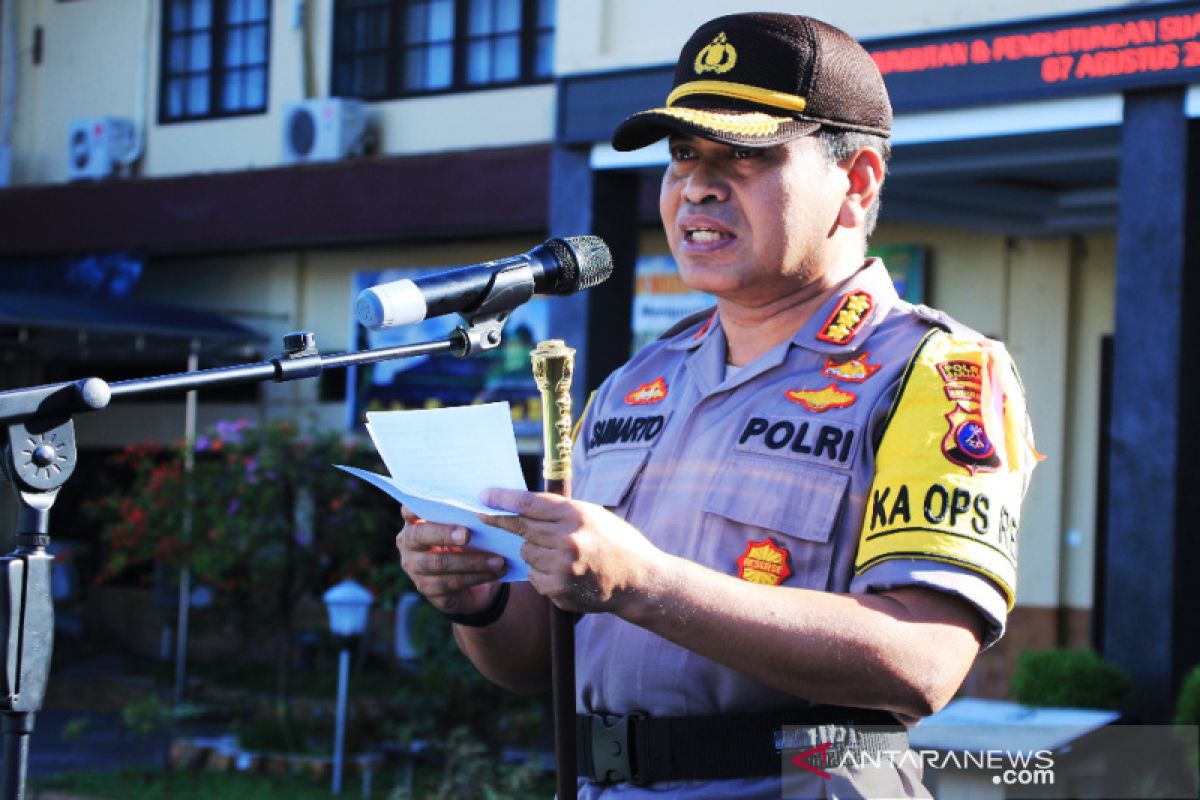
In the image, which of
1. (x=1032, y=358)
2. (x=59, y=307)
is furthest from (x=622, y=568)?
(x=59, y=307)

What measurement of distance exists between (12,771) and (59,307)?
10980 millimetres

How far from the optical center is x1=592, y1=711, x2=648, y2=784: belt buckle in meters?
2.49

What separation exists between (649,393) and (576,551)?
2.56 ft

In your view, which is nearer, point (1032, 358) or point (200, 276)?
point (1032, 358)

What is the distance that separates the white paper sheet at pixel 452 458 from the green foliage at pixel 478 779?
5.34 meters

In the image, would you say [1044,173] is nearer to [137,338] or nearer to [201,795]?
[201,795]

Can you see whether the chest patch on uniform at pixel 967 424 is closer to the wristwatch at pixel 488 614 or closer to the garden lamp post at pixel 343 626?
the wristwatch at pixel 488 614

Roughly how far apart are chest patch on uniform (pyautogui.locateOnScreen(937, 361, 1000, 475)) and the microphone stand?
0.83 metres

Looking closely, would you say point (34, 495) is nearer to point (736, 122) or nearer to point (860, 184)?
point (736, 122)

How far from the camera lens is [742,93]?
2.57 metres

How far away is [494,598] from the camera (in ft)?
8.76

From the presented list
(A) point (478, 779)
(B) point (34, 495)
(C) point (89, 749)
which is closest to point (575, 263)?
(B) point (34, 495)

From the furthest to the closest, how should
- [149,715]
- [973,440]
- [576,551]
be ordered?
[149,715]
[973,440]
[576,551]

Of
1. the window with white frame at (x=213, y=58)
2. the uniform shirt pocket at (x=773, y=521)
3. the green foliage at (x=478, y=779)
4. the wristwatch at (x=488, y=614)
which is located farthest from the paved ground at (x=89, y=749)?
the uniform shirt pocket at (x=773, y=521)
